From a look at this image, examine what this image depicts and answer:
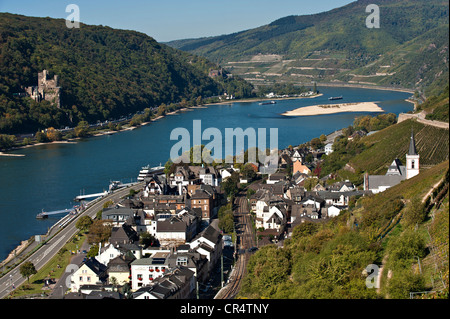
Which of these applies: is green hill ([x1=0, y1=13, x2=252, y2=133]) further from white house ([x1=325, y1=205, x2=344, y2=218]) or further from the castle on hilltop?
white house ([x1=325, y1=205, x2=344, y2=218])

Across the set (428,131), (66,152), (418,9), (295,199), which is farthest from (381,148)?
(418,9)

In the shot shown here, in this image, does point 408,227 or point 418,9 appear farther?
point 418,9

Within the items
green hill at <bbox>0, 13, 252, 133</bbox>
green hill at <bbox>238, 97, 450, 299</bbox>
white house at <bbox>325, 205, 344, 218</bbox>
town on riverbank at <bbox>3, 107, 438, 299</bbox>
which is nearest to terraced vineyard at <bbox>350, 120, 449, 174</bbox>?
town on riverbank at <bbox>3, 107, 438, 299</bbox>

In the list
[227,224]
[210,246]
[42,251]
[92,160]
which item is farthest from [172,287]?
[92,160]

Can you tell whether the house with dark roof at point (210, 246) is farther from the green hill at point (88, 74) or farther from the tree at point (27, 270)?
the green hill at point (88, 74)

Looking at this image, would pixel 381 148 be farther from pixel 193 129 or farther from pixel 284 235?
pixel 193 129
